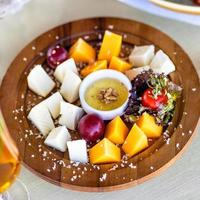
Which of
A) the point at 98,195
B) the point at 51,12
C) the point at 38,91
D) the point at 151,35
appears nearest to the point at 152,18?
the point at 151,35

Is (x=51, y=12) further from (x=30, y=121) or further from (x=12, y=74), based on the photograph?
(x=30, y=121)

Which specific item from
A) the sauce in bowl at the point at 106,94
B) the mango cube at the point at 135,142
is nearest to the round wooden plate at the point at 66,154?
the mango cube at the point at 135,142

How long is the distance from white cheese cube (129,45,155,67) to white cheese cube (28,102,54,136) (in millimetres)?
267

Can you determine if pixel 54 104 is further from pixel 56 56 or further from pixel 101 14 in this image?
pixel 101 14

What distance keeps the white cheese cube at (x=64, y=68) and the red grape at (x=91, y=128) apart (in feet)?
0.58

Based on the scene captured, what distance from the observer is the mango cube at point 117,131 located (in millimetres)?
1148

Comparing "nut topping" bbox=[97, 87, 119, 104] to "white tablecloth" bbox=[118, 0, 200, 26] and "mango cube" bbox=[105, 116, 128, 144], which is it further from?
"white tablecloth" bbox=[118, 0, 200, 26]

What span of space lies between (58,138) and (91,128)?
8 cm

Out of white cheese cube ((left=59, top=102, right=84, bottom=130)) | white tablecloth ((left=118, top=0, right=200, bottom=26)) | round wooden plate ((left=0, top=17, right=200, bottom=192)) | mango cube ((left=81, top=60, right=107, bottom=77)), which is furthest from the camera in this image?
white tablecloth ((left=118, top=0, right=200, bottom=26))

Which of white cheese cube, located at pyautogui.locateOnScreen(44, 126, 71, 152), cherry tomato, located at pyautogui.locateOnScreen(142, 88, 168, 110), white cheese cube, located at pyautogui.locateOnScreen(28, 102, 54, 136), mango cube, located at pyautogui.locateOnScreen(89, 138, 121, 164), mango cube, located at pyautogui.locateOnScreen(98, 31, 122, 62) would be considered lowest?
mango cube, located at pyautogui.locateOnScreen(89, 138, 121, 164)

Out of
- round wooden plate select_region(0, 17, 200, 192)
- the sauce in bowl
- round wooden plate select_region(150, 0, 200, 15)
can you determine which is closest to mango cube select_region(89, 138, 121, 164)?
round wooden plate select_region(0, 17, 200, 192)

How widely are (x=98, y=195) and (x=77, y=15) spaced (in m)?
0.61

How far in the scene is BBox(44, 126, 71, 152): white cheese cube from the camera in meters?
1.15

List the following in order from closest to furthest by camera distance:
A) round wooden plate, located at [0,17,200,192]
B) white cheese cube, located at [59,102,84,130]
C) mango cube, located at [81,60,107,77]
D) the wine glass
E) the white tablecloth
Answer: the wine glass, round wooden plate, located at [0,17,200,192], white cheese cube, located at [59,102,84,130], mango cube, located at [81,60,107,77], the white tablecloth
